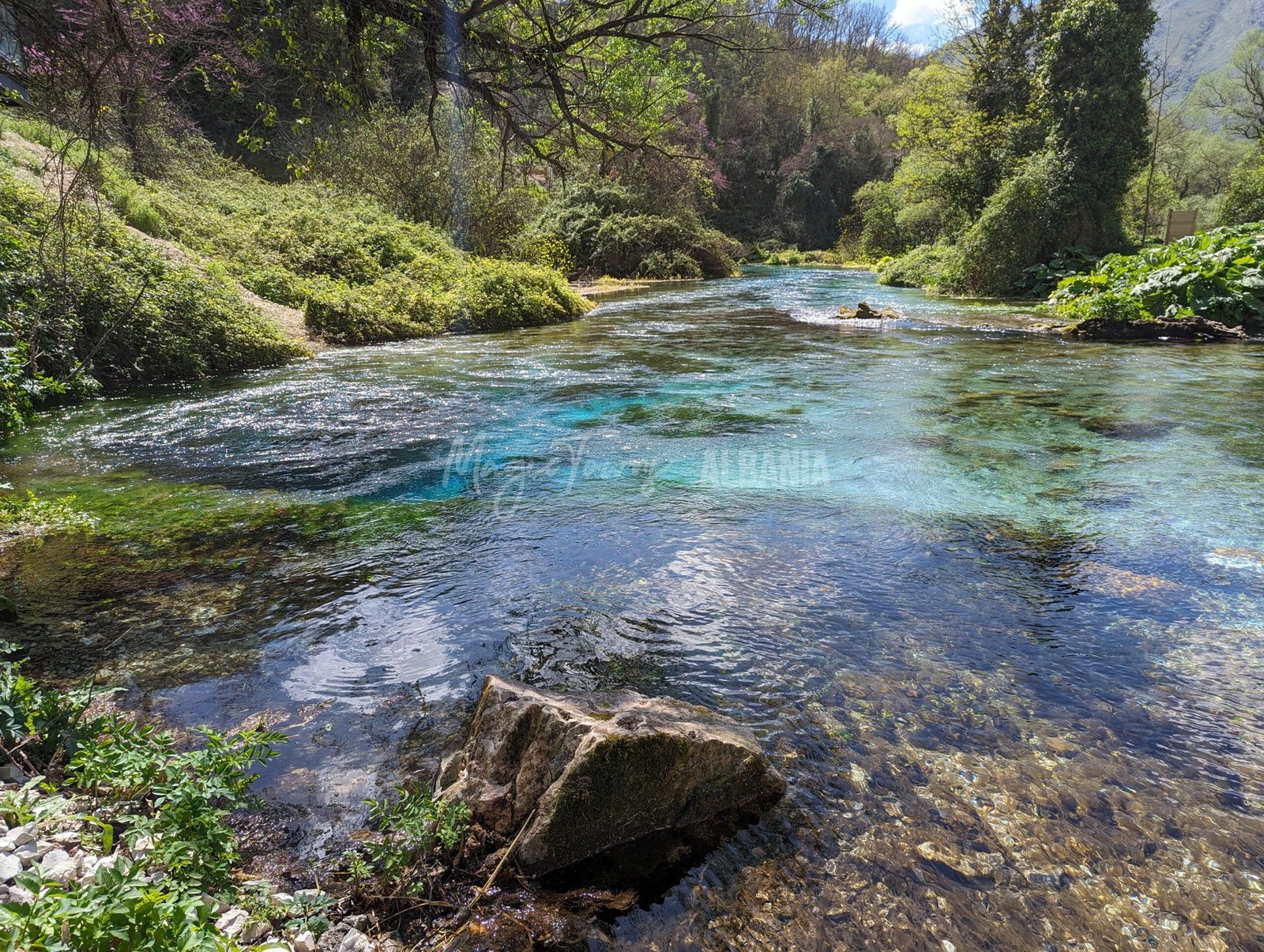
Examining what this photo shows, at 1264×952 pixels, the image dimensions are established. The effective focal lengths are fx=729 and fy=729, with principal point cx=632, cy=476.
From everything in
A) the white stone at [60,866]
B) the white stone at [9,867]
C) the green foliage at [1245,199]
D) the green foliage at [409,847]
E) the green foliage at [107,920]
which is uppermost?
the green foliage at [1245,199]

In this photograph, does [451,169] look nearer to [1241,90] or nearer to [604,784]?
[604,784]

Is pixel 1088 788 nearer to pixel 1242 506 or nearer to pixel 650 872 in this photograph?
pixel 650 872

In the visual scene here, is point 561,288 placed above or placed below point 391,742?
above

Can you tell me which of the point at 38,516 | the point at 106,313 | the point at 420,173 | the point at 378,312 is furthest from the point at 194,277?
the point at 420,173

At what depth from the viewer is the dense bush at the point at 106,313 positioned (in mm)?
7578

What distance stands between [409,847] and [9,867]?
1.01 metres

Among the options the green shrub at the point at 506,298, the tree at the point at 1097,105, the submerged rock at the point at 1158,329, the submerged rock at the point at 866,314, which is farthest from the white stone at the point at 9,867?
the tree at the point at 1097,105

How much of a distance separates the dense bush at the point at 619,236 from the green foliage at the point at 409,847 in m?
28.4

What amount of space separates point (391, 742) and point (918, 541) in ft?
12.0

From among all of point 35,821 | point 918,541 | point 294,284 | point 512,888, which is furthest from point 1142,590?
point 294,284

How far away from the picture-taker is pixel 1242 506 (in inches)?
213

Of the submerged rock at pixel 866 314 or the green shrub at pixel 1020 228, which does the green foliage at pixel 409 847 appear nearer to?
the submerged rock at pixel 866 314

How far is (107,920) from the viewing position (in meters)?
1.60

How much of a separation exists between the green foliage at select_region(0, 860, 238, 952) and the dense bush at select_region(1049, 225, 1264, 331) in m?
16.9
